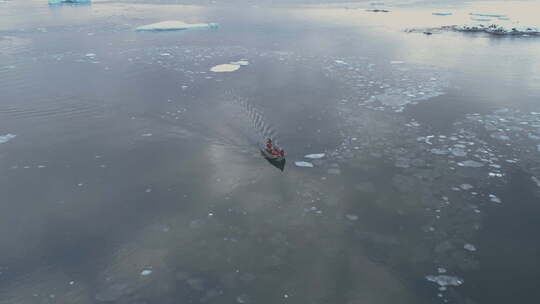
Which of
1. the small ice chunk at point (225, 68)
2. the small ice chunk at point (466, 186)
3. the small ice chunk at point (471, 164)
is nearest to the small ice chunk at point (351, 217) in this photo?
the small ice chunk at point (466, 186)

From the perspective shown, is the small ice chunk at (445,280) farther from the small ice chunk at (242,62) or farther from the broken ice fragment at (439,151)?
the small ice chunk at (242,62)

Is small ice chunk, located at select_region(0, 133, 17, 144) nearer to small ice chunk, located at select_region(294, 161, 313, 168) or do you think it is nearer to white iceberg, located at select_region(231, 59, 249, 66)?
small ice chunk, located at select_region(294, 161, 313, 168)

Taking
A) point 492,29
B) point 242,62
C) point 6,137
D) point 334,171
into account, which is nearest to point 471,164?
point 334,171

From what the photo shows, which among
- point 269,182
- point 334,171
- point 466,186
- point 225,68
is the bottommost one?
point 466,186

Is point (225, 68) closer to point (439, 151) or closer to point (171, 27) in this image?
point (439, 151)

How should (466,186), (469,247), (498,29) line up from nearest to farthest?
(469,247)
(466,186)
(498,29)

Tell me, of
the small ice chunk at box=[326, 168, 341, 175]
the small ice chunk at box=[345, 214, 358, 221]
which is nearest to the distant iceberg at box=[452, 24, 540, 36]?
the small ice chunk at box=[326, 168, 341, 175]
